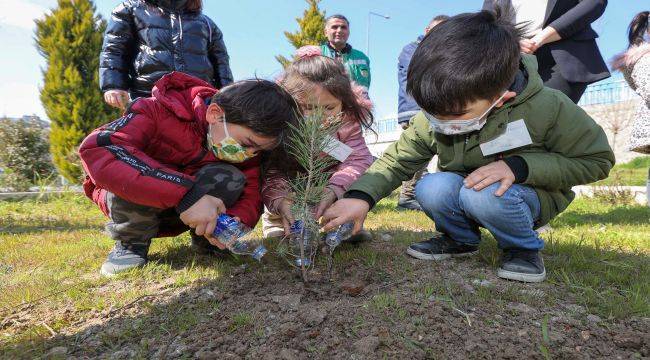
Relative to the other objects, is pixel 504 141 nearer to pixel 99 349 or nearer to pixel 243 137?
pixel 243 137

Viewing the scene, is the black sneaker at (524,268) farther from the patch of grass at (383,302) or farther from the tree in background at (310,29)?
the tree in background at (310,29)

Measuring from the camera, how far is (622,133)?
1477 centimetres

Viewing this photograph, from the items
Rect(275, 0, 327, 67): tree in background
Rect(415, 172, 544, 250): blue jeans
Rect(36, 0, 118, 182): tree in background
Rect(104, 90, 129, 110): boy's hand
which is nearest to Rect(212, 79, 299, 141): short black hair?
A: Rect(415, 172, 544, 250): blue jeans

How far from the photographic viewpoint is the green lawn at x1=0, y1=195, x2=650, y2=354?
5.33 feet

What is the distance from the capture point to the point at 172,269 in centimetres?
215

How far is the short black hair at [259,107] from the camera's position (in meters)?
1.92

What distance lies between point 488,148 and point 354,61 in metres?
3.38

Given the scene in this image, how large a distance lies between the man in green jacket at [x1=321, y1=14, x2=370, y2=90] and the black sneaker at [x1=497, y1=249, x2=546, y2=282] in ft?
11.1

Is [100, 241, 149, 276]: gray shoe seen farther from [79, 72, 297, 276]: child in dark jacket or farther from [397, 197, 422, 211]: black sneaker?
[397, 197, 422, 211]: black sneaker

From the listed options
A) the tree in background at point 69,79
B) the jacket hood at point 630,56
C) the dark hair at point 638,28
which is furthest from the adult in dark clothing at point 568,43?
the tree in background at point 69,79

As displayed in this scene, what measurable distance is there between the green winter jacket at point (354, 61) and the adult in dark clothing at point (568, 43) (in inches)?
86.6

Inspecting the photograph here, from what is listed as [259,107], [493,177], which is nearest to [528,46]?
[493,177]

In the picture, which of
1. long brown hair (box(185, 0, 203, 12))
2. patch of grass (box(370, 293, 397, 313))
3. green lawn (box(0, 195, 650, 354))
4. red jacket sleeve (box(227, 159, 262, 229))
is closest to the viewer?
patch of grass (box(370, 293, 397, 313))

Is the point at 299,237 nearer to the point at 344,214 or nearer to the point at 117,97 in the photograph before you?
the point at 344,214
